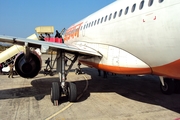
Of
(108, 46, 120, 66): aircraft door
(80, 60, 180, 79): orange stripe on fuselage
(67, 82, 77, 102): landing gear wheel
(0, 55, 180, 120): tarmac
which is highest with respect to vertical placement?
(108, 46, 120, 66): aircraft door

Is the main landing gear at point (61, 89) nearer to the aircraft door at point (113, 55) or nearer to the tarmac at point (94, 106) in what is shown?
the tarmac at point (94, 106)

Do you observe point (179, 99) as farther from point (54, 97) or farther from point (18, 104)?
point (18, 104)

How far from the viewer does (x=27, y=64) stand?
924 cm

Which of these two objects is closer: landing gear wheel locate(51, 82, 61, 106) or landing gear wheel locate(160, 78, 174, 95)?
landing gear wheel locate(51, 82, 61, 106)

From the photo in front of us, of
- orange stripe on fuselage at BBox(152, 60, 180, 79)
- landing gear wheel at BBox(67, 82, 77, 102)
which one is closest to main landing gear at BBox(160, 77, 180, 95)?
orange stripe on fuselage at BBox(152, 60, 180, 79)

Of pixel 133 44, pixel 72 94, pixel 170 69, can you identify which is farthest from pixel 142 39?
pixel 72 94

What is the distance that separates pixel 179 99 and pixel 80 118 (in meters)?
5.03

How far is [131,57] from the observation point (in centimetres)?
645

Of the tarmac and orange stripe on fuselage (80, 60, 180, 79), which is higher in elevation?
orange stripe on fuselage (80, 60, 180, 79)

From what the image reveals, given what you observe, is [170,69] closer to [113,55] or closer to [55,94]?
[113,55]

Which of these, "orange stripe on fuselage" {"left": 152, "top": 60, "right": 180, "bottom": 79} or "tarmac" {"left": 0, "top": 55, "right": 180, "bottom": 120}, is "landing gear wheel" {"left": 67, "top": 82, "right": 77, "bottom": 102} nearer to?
"tarmac" {"left": 0, "top": 55, "right": 180, "bottom": 120}

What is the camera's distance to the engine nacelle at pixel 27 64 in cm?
920

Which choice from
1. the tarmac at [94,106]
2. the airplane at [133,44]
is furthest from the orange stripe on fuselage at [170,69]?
the tarmac at [94,106]

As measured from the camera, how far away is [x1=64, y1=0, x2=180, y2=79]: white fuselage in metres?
4.87
